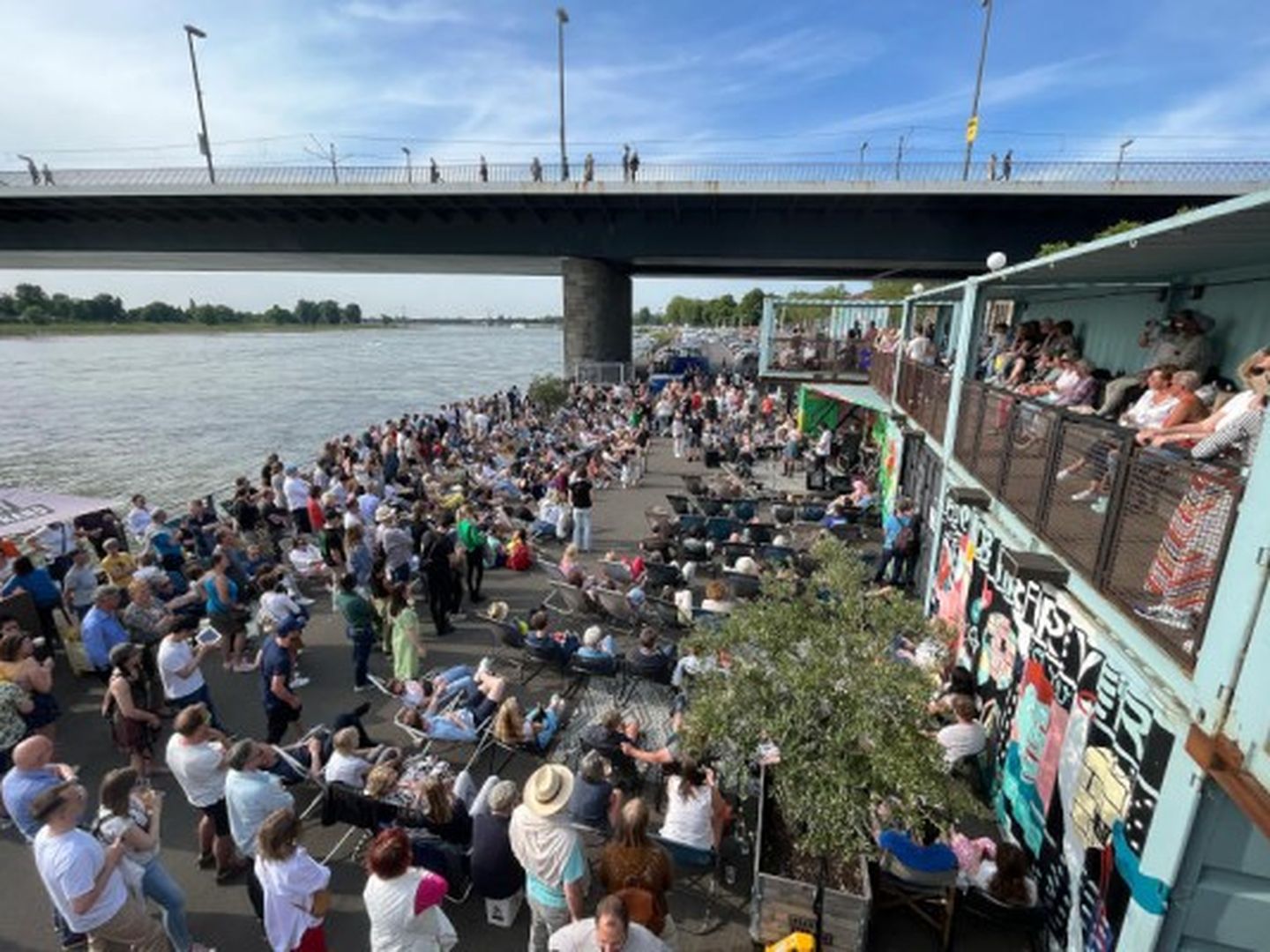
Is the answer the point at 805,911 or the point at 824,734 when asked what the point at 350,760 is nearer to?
the point at 805,911

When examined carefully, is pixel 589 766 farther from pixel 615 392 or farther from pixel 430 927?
pixel 615 392

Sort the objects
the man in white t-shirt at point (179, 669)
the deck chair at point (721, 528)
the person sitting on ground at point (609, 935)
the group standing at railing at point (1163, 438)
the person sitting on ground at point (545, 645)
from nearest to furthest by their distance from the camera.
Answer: the person sitting on ground at point (609, 935), the group standing at railing at point (1163, 438), the man in white t-shirt at point (179, 669), the person sitting on ground at point (545, 645), the deck chair at point (721, 528)

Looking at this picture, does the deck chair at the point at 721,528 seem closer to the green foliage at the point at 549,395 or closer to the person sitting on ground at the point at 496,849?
the person sitting on ground at the point at 496,849

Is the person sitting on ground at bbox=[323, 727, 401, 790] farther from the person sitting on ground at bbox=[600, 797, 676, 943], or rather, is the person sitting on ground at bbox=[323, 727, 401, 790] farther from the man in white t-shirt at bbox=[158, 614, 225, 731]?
the person sitting on ground at bbox=[600, 797, 676, 943]

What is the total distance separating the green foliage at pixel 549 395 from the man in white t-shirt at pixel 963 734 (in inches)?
932

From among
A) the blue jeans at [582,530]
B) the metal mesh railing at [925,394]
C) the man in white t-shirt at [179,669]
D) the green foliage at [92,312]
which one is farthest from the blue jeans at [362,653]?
the green foliage at [92,312]

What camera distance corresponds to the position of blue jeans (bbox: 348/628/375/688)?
7961 millimetres

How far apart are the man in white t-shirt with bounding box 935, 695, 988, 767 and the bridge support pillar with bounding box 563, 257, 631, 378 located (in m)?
28.1

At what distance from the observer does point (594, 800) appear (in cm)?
525

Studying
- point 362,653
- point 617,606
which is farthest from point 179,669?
point 617,606

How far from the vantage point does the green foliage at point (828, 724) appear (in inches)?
153

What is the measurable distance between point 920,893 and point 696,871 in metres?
1.84

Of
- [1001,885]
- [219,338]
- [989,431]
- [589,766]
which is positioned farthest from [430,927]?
[219,338]

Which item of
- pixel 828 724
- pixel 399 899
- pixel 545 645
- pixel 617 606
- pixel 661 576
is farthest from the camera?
pixel 661 576
